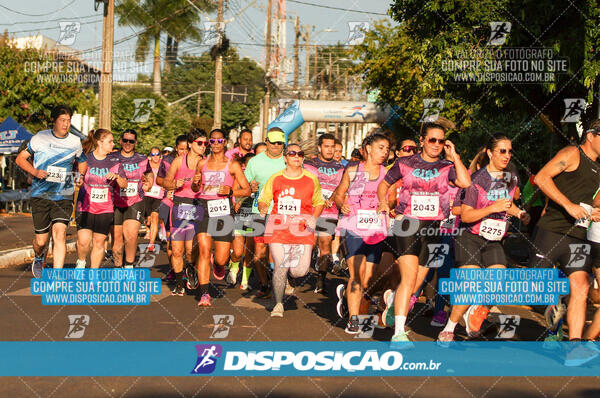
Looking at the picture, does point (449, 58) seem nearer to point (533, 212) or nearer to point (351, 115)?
point (533, 212)

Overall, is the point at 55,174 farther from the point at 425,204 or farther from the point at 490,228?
the point at 490,228

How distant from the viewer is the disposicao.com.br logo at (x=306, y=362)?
683 centimetres

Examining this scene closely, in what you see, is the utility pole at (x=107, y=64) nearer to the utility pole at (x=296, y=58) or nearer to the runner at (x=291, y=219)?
the runner at (x=291, y=219)

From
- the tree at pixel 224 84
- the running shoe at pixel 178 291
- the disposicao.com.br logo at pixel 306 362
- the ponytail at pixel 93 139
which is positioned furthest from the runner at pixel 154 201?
the tree at pixel 224 84

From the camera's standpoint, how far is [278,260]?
9.50m

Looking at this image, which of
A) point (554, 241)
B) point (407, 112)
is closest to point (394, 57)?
point (407, 112)

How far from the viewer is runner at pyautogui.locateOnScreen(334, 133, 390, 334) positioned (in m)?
8.84

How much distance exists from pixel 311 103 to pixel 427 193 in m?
24.8

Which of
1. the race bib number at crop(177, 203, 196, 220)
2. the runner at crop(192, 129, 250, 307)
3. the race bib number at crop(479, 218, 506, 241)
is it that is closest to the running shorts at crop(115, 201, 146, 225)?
the race bib number at crop(177, 203, 196, 220)

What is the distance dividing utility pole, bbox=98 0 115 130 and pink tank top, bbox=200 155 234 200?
1119 centimetres

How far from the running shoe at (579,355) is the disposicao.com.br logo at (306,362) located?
109cm

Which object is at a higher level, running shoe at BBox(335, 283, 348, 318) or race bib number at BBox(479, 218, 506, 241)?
race bib number at BBox(479, 218, 506, 241)

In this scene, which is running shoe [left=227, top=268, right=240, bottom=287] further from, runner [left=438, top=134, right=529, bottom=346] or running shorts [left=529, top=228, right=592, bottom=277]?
running shorts [left=529, top=228, right=592, bottom=277]

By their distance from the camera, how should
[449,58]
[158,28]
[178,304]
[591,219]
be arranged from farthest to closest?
[158,28], [449,58], [178,304], [591,219]
